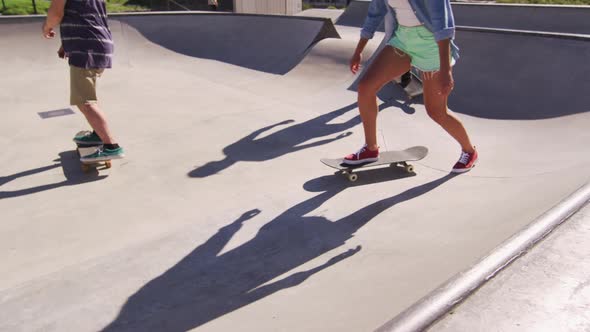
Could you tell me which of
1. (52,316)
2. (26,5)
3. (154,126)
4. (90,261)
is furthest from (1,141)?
(26,5)

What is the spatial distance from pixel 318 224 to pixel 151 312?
1.34 metres

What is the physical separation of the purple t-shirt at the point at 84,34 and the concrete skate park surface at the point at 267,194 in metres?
1.02

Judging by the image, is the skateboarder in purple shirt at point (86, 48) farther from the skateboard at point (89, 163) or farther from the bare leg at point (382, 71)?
the bare leg at point (382, 71)

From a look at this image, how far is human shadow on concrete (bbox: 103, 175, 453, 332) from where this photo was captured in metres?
2.32

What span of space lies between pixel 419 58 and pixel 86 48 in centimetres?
283

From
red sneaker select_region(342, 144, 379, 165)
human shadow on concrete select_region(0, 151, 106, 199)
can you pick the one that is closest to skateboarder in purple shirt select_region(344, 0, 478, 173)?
red sneaker select_region(342, 144, 379, 165)

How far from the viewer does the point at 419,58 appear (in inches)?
143

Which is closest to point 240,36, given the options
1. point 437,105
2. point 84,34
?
point 84,34

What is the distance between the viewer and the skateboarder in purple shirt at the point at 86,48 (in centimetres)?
392

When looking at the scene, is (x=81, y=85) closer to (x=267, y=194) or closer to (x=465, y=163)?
(x=267, y=194)

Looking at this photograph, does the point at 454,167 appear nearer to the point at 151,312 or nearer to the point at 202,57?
the point at 151,312

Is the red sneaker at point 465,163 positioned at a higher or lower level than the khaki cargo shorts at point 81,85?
lower

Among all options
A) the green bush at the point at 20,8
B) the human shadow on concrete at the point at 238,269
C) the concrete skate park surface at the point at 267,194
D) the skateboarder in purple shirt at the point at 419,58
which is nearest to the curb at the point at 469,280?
the concrete skate park surface at the point at 267,194

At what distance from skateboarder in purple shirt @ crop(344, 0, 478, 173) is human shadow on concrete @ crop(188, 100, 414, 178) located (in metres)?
1.04
